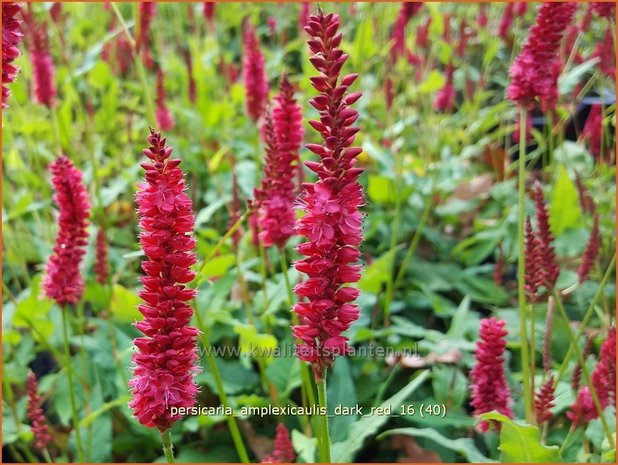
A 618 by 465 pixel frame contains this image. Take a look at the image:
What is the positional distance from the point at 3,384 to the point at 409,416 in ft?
4.56

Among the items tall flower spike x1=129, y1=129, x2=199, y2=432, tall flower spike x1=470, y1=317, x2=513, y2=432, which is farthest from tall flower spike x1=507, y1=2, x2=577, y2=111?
tall flower spike x1=129, y1=129, x2=199, y2=432

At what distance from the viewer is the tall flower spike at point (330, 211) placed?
1.14 m

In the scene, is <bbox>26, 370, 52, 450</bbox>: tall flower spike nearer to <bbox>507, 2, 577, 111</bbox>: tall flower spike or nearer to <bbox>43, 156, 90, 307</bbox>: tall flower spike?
<bbox>43, 156, 90, 307</bbox>: tall flower spike

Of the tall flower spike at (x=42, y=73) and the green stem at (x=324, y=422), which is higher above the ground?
the tall flower spike at (x=42, y=73)

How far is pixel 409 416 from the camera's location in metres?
2.10

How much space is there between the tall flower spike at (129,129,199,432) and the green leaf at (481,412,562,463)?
719 mm

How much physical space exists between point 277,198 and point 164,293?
0.72 meters

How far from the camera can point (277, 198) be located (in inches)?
74.7

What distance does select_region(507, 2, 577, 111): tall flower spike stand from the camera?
1.90 meters

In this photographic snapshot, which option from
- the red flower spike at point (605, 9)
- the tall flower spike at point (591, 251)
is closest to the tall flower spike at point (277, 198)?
the tall flower spike at point (591, 251)

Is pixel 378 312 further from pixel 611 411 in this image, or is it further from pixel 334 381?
pixel 611 411

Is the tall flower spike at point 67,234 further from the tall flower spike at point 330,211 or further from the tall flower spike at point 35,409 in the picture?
the tall flower spike at point 330,211

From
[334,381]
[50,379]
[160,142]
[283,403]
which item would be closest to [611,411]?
[334,381]

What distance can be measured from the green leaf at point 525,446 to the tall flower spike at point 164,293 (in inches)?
28.3
